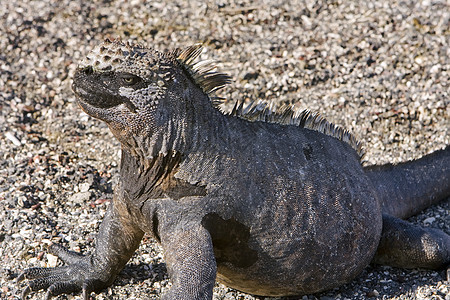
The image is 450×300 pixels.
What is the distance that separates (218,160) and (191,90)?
0.39m

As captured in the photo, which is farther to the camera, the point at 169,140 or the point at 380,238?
the point at 380,238

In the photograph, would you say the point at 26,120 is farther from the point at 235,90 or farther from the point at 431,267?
the point at 431,267

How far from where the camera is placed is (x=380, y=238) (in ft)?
12.8

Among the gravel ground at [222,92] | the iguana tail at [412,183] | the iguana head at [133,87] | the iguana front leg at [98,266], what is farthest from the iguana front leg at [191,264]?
the iguana tail at [412,183]

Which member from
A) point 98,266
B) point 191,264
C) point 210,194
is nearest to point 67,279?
point 98,266

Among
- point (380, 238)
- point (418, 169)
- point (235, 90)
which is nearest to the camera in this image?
point (380, 238)

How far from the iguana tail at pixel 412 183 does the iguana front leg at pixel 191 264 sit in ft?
5.00

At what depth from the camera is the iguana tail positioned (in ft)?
13.8

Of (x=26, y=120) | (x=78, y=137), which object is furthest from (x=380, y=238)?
(x=26, y=120)

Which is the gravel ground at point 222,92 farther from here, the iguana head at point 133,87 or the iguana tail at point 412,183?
the iguana head at point 133,87

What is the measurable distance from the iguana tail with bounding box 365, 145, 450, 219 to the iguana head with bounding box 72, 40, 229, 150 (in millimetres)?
1663

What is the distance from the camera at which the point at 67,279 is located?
3738 millimetres

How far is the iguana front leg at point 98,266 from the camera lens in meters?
3.55

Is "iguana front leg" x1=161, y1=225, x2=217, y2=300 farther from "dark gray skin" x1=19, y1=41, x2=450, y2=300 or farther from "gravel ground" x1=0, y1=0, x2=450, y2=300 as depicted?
"gravel ground" x1=0, y1=0, x2=450, y2=300
